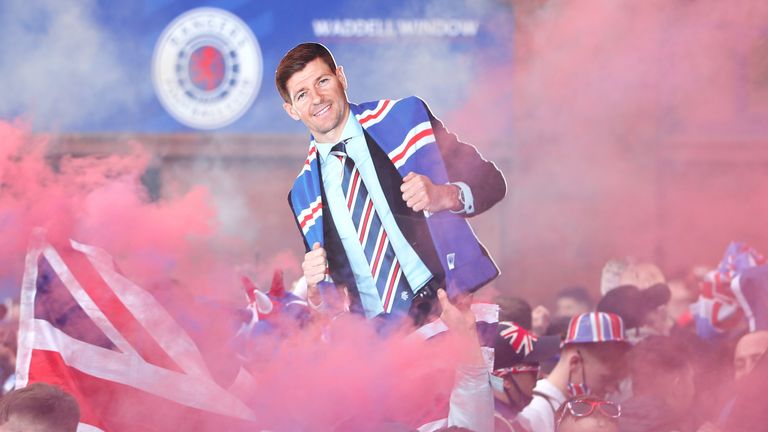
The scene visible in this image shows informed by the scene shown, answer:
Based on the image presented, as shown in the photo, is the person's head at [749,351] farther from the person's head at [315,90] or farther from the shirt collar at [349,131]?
the person's head at [315,90]

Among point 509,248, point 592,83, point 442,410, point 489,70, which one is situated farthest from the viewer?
point 509,248

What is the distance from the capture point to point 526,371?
4984mm

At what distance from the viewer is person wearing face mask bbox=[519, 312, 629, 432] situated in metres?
5.04

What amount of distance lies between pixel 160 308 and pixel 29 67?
604 centimetres

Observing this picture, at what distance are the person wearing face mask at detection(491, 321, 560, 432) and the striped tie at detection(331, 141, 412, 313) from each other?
1.86ft

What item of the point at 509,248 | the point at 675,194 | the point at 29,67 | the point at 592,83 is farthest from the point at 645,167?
the point at 29,67

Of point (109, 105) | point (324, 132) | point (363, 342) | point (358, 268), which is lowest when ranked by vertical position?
point (363, 342)

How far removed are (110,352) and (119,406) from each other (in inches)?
9.2

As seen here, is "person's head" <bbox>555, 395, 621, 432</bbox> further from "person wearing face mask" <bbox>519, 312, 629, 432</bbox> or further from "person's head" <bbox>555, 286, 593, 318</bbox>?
"person's head" <bbox>555, 286, 593, 318</bbox>

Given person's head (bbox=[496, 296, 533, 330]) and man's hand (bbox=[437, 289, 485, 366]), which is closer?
man's hand (bbox=[437, 289, 485, 366])

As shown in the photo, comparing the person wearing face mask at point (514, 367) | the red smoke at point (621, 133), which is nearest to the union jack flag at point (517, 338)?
the person wearing face mask at point (514, 367)

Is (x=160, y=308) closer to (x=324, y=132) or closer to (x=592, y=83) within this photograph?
(x=324, y=132)

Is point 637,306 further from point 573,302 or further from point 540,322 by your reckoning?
point 573,302

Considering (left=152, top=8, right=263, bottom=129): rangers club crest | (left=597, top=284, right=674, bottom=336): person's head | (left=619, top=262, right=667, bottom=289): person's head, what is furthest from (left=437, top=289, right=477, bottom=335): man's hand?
(left=152, top=8, right=263, bottom=129): rangers club crest
